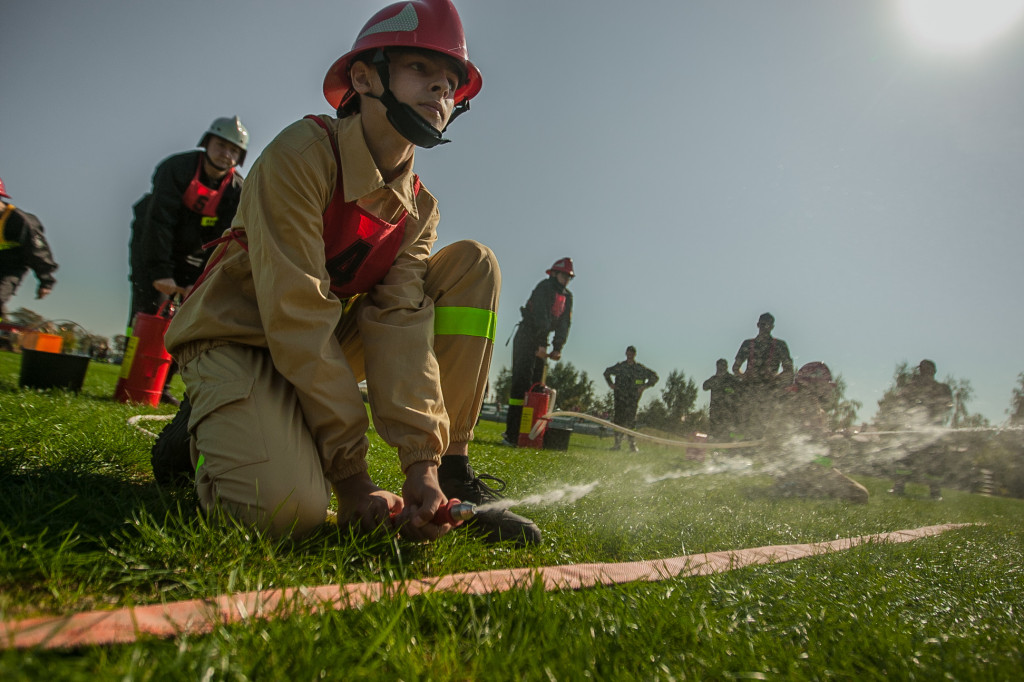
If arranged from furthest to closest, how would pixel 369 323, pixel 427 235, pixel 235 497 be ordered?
1. pixel 427 235
2. pixel 369 323
3. pixel 235 497

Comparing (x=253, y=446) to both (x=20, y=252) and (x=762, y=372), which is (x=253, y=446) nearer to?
(x=20, y=252)

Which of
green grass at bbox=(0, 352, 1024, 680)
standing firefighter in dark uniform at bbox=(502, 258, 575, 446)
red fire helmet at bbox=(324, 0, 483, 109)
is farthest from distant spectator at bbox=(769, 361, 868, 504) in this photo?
red fire helmet at bbox=(324, 0, 483, 109)

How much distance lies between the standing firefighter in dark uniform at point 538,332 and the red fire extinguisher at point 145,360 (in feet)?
17.6

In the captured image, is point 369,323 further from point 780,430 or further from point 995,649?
point 780,430

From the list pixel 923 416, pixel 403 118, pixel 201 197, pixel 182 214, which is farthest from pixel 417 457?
pixel 923 416

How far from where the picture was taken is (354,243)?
7.38ft

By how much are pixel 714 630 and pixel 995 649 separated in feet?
2.30

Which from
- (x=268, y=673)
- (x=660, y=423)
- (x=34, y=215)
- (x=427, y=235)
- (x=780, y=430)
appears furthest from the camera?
(x=660, y=423)

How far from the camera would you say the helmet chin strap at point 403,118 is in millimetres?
2199

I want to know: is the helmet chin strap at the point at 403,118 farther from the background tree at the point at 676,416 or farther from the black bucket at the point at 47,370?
the background tree at the point at 676,416

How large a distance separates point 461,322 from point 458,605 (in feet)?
4.19

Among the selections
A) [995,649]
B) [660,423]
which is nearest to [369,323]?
[995,649]

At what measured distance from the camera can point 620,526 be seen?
267 centimetres

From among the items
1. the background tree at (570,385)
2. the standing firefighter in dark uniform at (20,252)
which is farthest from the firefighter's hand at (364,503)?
the background tree at (570,385)
